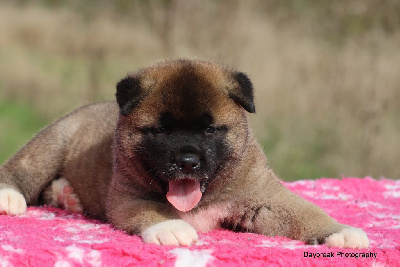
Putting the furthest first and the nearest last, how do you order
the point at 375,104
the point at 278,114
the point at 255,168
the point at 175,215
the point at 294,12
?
the point at 294,12 → the point at 278,114 → the point at 375,104 → the point at 255,168 → the point at 175,215

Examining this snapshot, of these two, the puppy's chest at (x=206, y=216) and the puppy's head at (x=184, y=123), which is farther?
the puppy's chest at (x=206, y=216)

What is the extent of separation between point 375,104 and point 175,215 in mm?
A: 5987

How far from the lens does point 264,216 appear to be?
13.1 feet

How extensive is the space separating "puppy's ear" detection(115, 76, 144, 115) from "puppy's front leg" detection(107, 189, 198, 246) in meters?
0.61

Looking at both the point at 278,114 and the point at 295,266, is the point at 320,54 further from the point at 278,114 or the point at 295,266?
the point at 295,266

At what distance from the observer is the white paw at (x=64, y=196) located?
16.0ft

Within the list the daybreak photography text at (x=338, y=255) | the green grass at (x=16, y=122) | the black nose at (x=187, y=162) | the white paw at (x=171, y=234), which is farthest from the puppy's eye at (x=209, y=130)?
the green grass at (x=16, y=122)

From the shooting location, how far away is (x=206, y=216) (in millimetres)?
4023

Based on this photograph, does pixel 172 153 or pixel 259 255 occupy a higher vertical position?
pixel 172 153

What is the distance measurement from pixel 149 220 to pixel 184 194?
282mm

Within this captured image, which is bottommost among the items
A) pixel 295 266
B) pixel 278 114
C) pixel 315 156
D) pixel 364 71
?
pixel 295 266

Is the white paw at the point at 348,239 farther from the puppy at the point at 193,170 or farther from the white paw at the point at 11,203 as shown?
the white paw at the point at 11,203

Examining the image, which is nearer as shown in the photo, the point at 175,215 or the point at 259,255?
the point at 259,255

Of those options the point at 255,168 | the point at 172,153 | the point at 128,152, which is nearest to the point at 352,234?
the point at 255,168
